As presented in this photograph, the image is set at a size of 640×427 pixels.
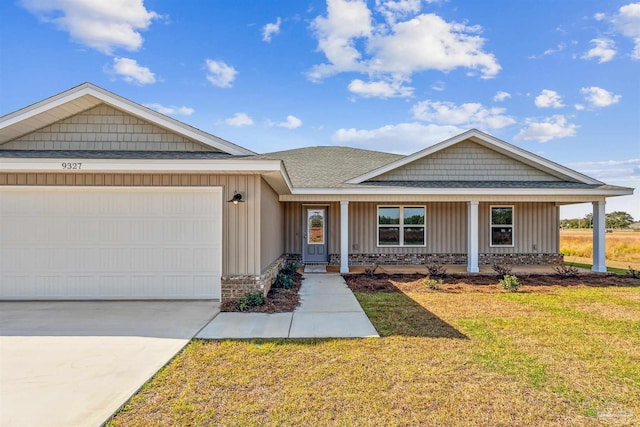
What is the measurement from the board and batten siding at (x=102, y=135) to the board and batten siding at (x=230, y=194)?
3.77 feet

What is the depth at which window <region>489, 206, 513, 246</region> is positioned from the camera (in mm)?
12906

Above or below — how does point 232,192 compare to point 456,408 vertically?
above

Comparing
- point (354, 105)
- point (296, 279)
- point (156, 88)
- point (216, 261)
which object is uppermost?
point (354, 105)

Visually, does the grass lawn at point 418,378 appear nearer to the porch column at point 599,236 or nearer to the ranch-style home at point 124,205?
the ranch-style home at point 124,205

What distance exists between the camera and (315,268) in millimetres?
11844

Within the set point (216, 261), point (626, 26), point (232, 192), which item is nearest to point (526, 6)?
point (626, 26)

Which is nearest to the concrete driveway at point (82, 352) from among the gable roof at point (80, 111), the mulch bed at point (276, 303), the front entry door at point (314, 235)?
the mulch bed at point (276, 303)

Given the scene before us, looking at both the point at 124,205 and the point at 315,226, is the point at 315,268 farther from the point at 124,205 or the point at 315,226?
the point at 124,205

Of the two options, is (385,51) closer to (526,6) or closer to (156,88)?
(526,6)

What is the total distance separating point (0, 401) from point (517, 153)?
13.5m

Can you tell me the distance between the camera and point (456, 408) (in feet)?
10.1

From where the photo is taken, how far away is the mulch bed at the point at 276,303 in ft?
21.4

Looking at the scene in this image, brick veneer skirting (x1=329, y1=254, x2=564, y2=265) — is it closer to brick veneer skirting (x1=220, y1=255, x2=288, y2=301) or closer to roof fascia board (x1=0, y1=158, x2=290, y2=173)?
brick veneer skirting (x1=220, y1=255, x2=288, y2=301)

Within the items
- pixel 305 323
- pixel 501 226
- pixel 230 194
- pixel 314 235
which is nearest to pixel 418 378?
pixel 305 323
